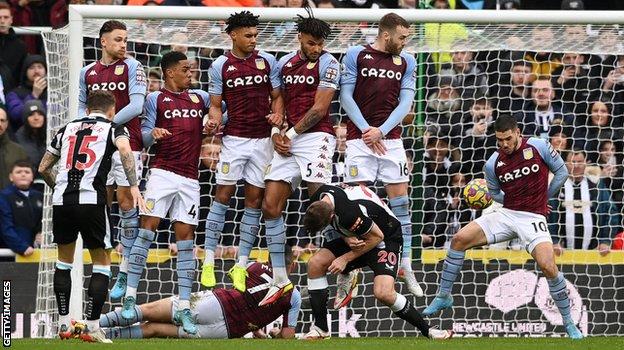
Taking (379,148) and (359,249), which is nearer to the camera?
(359,249)

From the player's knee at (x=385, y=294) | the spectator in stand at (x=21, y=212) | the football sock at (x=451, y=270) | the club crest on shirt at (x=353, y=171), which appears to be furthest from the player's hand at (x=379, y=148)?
the spectator in stand at (x=21, y=212)

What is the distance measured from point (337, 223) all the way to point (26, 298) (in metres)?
4.20

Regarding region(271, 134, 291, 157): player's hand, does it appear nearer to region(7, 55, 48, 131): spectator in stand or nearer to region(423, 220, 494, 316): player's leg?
region(423, 220, 494, 316): player's leg

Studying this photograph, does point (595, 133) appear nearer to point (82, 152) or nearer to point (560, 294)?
point (560, 294)

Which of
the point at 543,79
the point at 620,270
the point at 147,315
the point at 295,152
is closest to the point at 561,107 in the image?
the point at 543,79

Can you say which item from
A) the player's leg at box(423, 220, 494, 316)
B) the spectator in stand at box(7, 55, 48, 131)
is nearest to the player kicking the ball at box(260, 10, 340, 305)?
the player's leg at box(423, 220, 494, 316)

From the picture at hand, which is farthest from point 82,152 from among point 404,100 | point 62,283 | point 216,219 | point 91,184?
point 404,100

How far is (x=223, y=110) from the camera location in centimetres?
1474

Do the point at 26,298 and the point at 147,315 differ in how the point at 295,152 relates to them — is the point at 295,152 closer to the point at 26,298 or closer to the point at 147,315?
the point at 147,315

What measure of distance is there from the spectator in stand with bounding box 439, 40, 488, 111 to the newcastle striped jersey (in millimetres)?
4985

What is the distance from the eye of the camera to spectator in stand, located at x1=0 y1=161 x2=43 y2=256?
16.2 meters

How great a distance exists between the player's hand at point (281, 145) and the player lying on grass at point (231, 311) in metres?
1.20

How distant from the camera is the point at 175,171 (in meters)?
14.6

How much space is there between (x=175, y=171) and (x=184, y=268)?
0.95 metres
